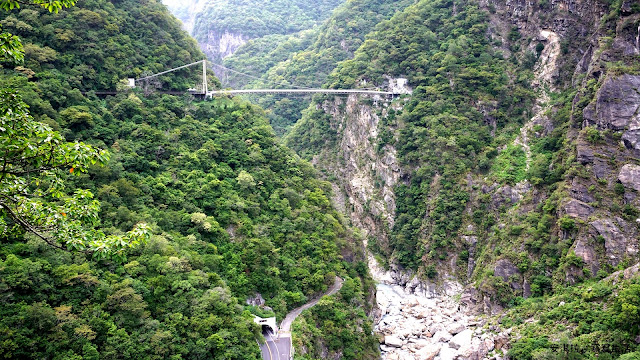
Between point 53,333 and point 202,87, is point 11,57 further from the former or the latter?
point 202,87

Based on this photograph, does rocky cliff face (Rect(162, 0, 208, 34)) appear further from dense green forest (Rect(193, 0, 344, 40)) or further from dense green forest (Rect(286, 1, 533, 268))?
dense green forest (Rect(286, 1, 533, 268))

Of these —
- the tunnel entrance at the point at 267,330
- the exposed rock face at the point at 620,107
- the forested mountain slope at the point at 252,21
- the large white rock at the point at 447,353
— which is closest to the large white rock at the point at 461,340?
the large white rock at the point at 447,353

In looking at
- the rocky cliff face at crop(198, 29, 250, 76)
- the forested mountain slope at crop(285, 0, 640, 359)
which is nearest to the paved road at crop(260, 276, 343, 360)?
the forested mountain slope at crop(285, 0, 640, 359)

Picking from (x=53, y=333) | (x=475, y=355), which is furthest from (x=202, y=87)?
(x=475, y=355)

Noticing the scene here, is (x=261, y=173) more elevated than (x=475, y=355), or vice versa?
(x=261, y=173)

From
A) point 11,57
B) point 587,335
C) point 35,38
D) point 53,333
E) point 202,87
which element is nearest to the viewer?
point 11,57

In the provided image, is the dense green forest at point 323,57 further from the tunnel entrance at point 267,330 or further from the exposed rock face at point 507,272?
the tunnel entrance at point 267,330
